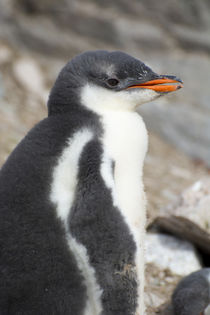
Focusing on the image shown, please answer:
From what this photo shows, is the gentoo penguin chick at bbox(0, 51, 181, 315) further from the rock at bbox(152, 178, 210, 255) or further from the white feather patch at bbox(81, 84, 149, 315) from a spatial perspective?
the rock at bbox(152, 178, 210, 255)

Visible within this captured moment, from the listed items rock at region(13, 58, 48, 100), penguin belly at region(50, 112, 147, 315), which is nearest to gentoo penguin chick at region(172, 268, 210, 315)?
penguin belly at region(50, 112, 147, 315)

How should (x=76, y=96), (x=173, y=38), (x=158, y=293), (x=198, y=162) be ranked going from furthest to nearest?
1. (x=173, y=38)
2. (x=198, y=162)
3. (x=158, y=293)
4. (x=76, y=96)

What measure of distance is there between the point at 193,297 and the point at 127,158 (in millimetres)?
1091

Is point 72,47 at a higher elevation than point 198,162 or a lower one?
higher

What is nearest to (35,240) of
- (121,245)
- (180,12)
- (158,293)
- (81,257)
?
(81,257)

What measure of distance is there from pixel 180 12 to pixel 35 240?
5737 mm

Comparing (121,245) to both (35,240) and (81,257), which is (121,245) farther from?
(35,240)

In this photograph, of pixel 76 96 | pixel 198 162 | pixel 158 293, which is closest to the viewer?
pixel 76 96

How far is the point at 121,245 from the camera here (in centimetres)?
188

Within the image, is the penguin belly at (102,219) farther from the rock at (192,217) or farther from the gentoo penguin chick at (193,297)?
the rock at (192,217)

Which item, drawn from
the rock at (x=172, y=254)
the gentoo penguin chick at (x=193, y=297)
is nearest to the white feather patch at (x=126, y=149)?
the gentoo penguin chick at (x=193, y=297)

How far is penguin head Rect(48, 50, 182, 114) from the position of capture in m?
2.08

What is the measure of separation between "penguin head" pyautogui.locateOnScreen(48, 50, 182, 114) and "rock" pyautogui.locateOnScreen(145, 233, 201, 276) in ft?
4.86

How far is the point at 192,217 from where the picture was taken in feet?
10.3
